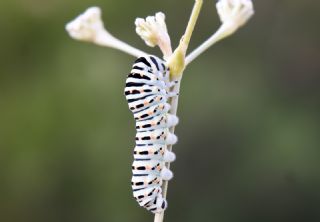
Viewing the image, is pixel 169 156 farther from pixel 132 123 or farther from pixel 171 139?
pixel 132 123

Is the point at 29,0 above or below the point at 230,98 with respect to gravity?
above

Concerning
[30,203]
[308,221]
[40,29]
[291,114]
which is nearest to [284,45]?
[291,114]

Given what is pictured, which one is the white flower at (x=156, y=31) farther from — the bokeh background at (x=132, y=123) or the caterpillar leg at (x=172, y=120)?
the bokeh background at (x=132, y=123)

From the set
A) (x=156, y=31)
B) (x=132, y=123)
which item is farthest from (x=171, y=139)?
(x=132, y=123)

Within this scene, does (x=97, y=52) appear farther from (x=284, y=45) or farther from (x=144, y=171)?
(x=144, y=171)

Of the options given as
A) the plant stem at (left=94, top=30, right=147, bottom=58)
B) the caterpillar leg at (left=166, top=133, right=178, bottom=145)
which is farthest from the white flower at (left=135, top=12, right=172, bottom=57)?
the caterpillar leg at (left=166, top=133, right=178, bottom=145)

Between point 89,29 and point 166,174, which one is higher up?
point 89,29

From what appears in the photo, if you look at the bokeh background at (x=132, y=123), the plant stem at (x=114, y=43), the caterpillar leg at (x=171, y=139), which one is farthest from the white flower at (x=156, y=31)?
the bokeh background at (x=132, y=123)

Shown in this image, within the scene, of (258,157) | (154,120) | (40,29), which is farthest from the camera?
(40,29)
